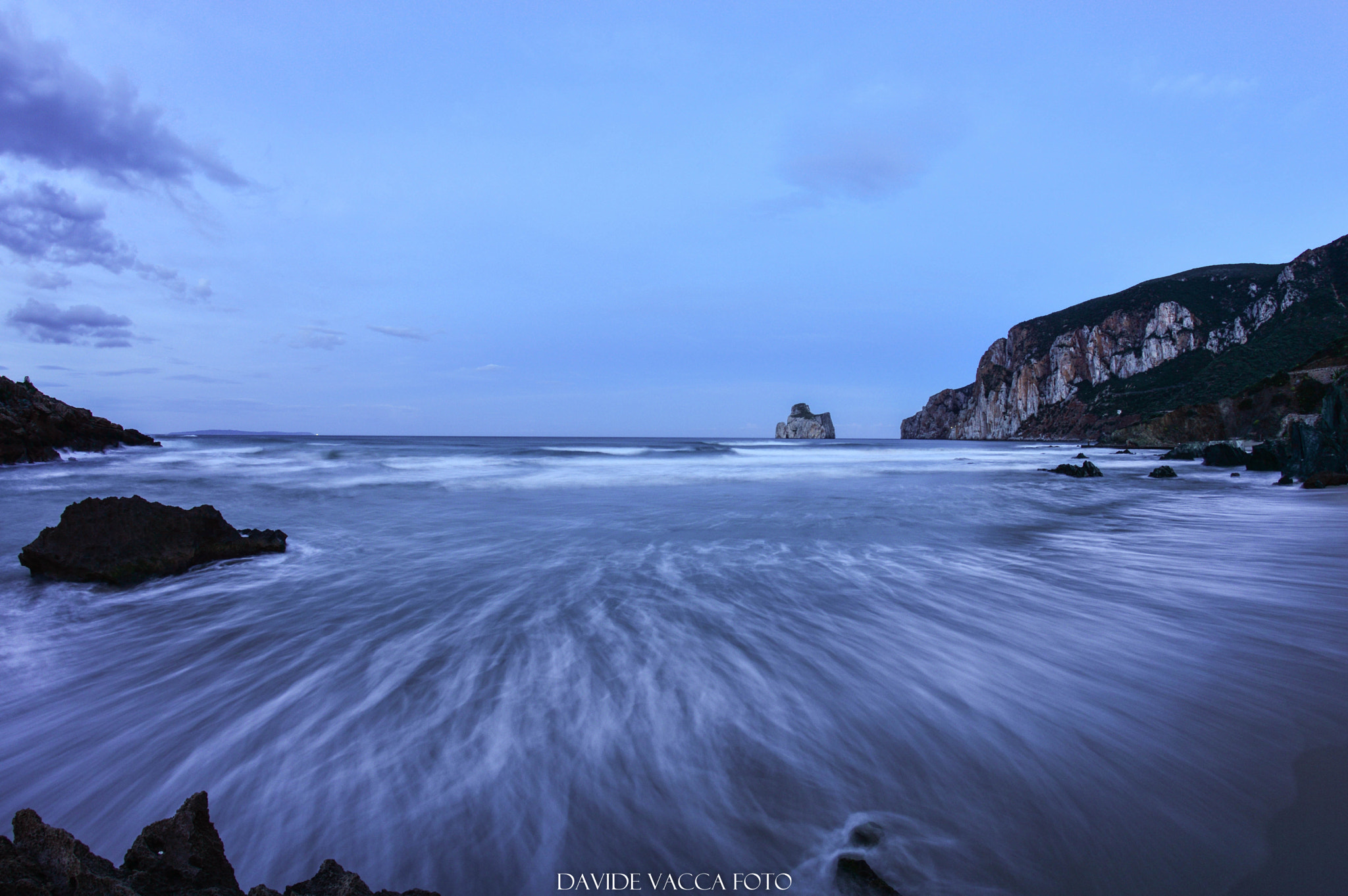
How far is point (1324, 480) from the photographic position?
44.9 ft

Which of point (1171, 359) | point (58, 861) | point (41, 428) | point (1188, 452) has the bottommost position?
point (58, 861)

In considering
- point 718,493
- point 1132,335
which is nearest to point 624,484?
point 718,493

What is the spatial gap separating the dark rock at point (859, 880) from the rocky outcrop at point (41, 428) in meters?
36.1

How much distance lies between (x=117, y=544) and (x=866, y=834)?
24.7 feet

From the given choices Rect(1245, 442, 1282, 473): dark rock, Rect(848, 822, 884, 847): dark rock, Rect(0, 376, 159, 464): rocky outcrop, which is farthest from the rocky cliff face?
Rect(0, 376, 159, 464): rocky outcrop

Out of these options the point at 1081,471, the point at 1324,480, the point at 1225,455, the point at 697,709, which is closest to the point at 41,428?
the point at 697,709

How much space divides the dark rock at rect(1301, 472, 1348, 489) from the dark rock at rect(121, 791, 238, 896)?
20.7 meters

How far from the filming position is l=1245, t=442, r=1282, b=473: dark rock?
17938 mm

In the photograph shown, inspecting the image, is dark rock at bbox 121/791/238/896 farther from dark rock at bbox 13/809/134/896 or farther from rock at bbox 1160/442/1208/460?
rock at bbox 1160/442/1208/460

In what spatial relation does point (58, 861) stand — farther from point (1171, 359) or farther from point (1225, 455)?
point (1171, 359)

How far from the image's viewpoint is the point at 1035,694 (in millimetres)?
3146

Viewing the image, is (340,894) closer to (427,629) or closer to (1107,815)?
(1107,815)

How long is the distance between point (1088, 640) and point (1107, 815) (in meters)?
2.32

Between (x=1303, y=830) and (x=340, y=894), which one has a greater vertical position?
(x=340, y=894)
